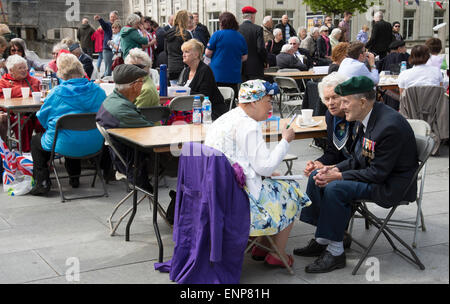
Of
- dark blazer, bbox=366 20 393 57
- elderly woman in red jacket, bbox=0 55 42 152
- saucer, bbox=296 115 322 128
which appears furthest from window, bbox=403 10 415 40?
saucer, bbox=296 115 322 128

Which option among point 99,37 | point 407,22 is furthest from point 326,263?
point 407,22

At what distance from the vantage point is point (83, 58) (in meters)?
9.96

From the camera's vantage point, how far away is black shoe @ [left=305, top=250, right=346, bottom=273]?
12.6 ft

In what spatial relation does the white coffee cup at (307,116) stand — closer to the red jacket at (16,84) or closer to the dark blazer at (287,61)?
the red jacket at (16,84)

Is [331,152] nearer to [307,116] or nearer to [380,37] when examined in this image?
[307,116]

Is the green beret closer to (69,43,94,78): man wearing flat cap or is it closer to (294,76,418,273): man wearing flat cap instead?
(294,76,418,273): man wearing flat cap

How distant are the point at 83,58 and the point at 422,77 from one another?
18.7ft

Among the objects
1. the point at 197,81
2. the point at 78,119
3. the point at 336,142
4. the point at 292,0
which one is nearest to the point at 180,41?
the point at 197,81

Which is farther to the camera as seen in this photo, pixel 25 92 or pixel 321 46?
pixel 321 46

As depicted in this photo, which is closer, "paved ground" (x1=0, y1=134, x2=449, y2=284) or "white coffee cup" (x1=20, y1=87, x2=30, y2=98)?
"paved ground" (x1=0, y1=134, x2=449, y2=284)

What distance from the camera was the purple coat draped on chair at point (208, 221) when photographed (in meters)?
3.44

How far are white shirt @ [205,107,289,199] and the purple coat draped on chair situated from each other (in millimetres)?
151

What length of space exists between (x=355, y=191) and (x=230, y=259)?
960mm

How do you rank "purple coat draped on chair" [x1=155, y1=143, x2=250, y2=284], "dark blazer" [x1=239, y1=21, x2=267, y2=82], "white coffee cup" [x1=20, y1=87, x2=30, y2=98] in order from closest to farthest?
"purple coat draped on chair" [x1=155, y1=143, x2=250, y2=284], "white coffee cup" [x1=20, y1=87, x2=30, y2=98], "dark blazer" [x1=239, y1=21, x2=267, y2=82]
